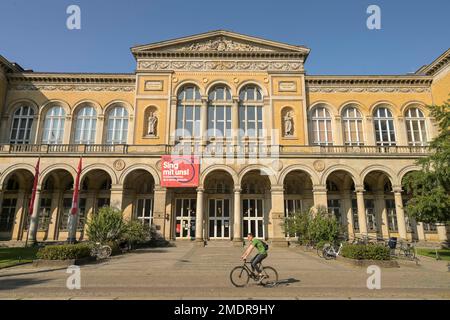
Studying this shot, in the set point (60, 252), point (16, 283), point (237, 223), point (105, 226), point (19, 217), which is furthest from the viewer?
point (19, 217)

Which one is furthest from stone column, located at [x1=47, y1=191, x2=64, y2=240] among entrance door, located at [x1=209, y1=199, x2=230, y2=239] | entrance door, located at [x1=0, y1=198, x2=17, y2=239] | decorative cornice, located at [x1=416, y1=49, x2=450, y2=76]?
decorative cornice, located at [x1=416, y1=49, x2=450, y2=76]

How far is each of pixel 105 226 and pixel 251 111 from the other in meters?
20.3

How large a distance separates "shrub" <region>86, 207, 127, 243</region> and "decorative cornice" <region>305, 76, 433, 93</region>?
84.2 feet

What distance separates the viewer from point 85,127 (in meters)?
33.6

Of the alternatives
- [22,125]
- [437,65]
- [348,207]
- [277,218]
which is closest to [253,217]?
[277,218]

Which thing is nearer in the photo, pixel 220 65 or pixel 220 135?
pixel 220 135

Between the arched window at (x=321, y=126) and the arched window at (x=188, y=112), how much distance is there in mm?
13362

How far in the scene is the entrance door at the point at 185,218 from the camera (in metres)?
30.0

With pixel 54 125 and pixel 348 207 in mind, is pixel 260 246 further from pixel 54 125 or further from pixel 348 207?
pixel 54 125

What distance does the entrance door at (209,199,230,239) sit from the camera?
3033cm

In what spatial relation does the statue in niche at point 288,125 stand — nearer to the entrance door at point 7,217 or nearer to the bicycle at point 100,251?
the bicycle at point 100,251
